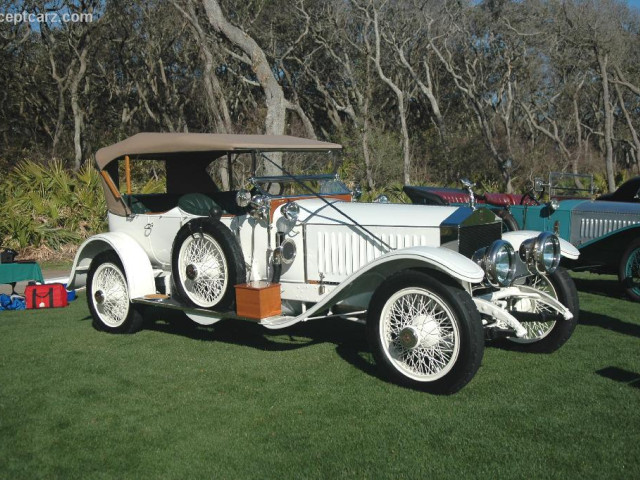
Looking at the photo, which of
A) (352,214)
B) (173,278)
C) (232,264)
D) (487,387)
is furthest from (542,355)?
(173,278)

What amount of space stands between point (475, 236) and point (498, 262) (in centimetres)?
42

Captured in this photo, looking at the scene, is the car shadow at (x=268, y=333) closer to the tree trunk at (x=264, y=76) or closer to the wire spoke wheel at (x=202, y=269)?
the wire spoke wheel at (x=202, y=269)

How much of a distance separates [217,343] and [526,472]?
3.53 meters

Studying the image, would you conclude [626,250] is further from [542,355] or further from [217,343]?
[217,343]

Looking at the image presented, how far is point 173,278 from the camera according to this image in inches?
245

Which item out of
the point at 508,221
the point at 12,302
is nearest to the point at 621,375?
the point at 508,221

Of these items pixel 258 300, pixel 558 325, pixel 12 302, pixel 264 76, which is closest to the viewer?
pixel 258 300

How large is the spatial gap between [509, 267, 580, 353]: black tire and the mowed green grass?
0.41ft

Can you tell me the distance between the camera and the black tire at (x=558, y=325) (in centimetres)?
563

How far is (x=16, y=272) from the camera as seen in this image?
8.57 metres

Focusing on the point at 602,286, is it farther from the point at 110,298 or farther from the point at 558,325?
the point at 110,298

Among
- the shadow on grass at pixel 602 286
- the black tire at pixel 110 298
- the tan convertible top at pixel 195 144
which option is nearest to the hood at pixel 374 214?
the tan convertible top at pixel 195 144

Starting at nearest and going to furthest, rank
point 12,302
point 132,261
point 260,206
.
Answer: point 260,206 → point 132,261 → point 12,302

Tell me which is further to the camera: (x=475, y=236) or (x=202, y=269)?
(x=202, y=269)
